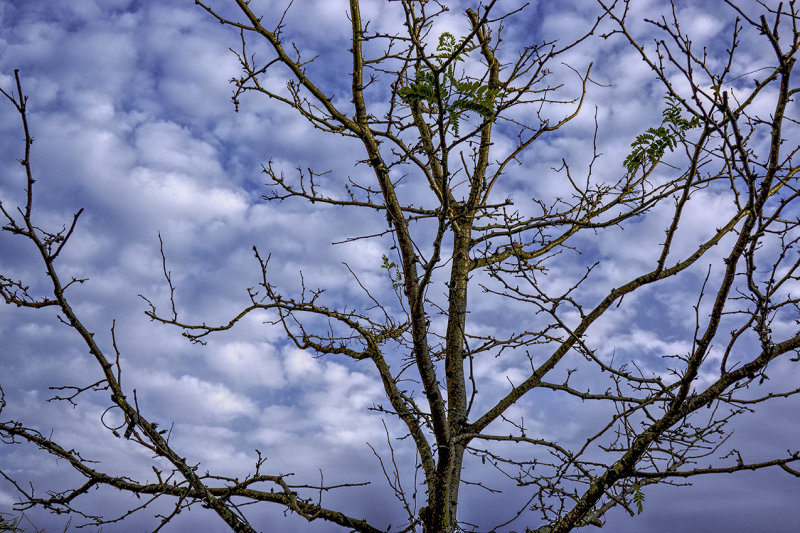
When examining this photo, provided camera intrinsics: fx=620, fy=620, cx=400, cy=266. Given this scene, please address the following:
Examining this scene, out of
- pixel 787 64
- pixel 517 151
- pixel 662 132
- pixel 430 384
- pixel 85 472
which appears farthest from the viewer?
pixel 517 151

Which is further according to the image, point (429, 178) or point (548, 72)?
point (548, 72)

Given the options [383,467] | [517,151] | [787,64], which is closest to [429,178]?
[517,151]

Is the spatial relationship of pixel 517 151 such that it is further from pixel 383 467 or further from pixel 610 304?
pixel 383 467

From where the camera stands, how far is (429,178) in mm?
5355

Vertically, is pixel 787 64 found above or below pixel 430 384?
above

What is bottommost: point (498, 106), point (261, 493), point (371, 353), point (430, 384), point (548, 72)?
point (261, 493)

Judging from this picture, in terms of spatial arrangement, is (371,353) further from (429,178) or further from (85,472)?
(85,472)

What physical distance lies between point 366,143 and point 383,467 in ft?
7.72

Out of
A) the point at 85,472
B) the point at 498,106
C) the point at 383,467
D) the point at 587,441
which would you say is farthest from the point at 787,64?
the point at 85,472

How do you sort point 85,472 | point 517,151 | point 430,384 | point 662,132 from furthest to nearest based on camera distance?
point 517,151 → point 662,132 → point 430,384 → point 85,472

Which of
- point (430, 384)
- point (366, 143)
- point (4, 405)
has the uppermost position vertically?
point (366, 143)

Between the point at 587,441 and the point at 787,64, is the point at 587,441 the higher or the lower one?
the lower one

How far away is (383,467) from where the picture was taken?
14.5 feet

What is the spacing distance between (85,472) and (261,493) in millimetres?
1197
